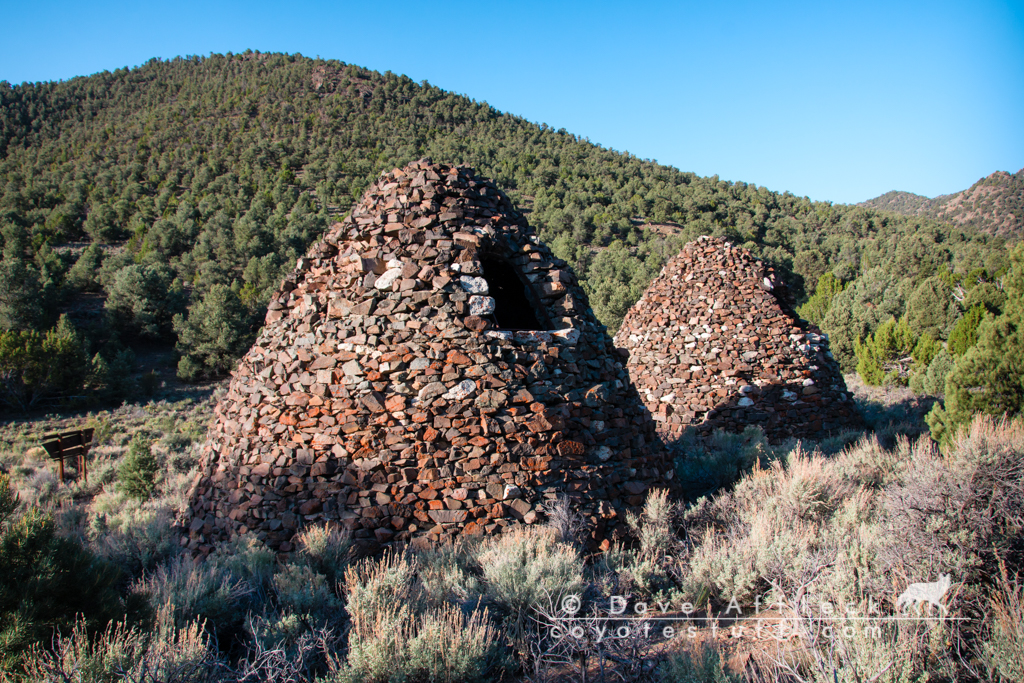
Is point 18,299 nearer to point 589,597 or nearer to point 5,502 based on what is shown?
point 5,502

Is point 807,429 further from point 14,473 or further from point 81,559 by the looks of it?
point 14,473

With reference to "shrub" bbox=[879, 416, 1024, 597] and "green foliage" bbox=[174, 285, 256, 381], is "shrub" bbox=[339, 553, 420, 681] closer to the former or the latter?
"shrub" bbox=[879, 416, 1024, 597]

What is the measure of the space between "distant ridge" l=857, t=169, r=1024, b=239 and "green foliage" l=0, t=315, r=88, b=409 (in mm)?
65860

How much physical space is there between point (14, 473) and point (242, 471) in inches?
456

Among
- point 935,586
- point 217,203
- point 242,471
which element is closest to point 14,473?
point 242,471

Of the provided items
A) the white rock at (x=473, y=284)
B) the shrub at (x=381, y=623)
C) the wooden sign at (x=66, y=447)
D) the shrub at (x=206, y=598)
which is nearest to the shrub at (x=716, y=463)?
the white rock at (x=473, y=284)

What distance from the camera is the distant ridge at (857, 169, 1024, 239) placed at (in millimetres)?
50188

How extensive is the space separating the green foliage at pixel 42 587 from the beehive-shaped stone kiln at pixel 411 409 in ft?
6.39

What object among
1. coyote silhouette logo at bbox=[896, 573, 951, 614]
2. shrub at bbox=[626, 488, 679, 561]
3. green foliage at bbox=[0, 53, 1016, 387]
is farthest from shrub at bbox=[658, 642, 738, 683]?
green foliage at bbox=[0, 53, 1016, 387]

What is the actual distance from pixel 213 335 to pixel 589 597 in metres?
35.0

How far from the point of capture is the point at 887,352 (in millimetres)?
21422

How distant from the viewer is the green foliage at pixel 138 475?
946 centimetres

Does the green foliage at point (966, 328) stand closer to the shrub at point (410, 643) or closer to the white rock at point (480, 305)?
the white rock at point (480, 305)

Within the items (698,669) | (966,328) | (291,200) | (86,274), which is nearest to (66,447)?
(698,669)
